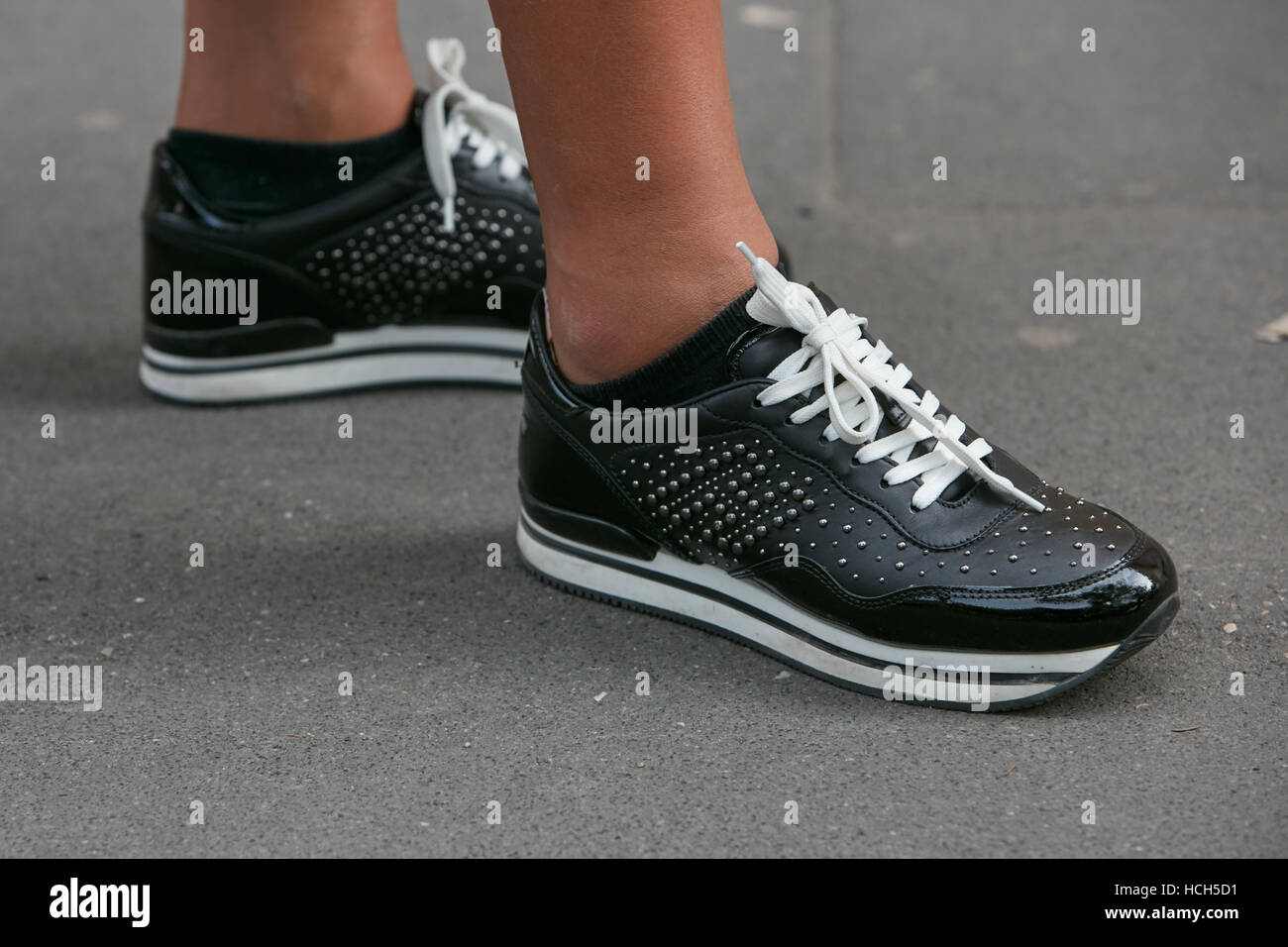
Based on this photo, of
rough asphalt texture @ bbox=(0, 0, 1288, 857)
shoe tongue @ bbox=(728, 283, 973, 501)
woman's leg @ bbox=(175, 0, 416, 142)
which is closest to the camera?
rough asphalt texture @ bbox=(0, 0, 1288, 857)

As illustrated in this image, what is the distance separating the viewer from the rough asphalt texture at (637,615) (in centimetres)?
83

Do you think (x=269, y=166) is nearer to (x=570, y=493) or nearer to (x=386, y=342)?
(x=386, y=342)

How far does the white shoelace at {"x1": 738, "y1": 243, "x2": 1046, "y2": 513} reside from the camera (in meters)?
0.91

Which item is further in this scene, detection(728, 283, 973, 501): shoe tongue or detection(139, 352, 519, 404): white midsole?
detection(139, 352, 519, 404): white midsole

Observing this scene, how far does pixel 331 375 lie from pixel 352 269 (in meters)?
0.12

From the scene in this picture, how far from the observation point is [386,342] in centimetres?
141

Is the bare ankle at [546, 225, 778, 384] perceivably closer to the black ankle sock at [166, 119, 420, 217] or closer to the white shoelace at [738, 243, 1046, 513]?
the white shoelace at [738, 243, 1046, 513]

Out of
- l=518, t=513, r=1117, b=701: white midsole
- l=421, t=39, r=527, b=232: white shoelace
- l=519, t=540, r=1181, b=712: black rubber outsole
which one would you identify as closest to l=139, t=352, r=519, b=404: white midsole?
l=421, t=39, r=527, b=232: white shoelace

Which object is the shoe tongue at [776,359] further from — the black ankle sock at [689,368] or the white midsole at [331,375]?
the white midsole at [331,375]

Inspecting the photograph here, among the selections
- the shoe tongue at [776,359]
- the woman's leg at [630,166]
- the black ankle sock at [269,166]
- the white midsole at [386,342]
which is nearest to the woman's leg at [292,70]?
the black ankle sock at [269,166]

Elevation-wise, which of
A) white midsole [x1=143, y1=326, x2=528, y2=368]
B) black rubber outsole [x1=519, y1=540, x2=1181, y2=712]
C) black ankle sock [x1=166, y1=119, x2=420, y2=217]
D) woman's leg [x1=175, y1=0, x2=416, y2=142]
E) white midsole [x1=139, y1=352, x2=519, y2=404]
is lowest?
black rubber outsole [x1=519, y1=540, x2=1181, y2=712]

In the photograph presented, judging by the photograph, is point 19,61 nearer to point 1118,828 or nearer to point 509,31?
point 509,31

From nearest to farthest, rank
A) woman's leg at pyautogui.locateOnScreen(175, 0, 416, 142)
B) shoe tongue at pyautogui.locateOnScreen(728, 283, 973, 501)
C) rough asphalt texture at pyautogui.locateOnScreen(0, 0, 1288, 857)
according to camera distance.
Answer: rough asphalt texture at pyautogui.locateOnScreen(0, 0, 1288, 857), shoe tongue at pyautogui.locateOnScreen(728, 283, 973, 501), woman's leg at pyautogui.locateOnScreen(175, 0, 416, 142)

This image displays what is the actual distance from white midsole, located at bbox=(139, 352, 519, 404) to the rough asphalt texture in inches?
0.9
